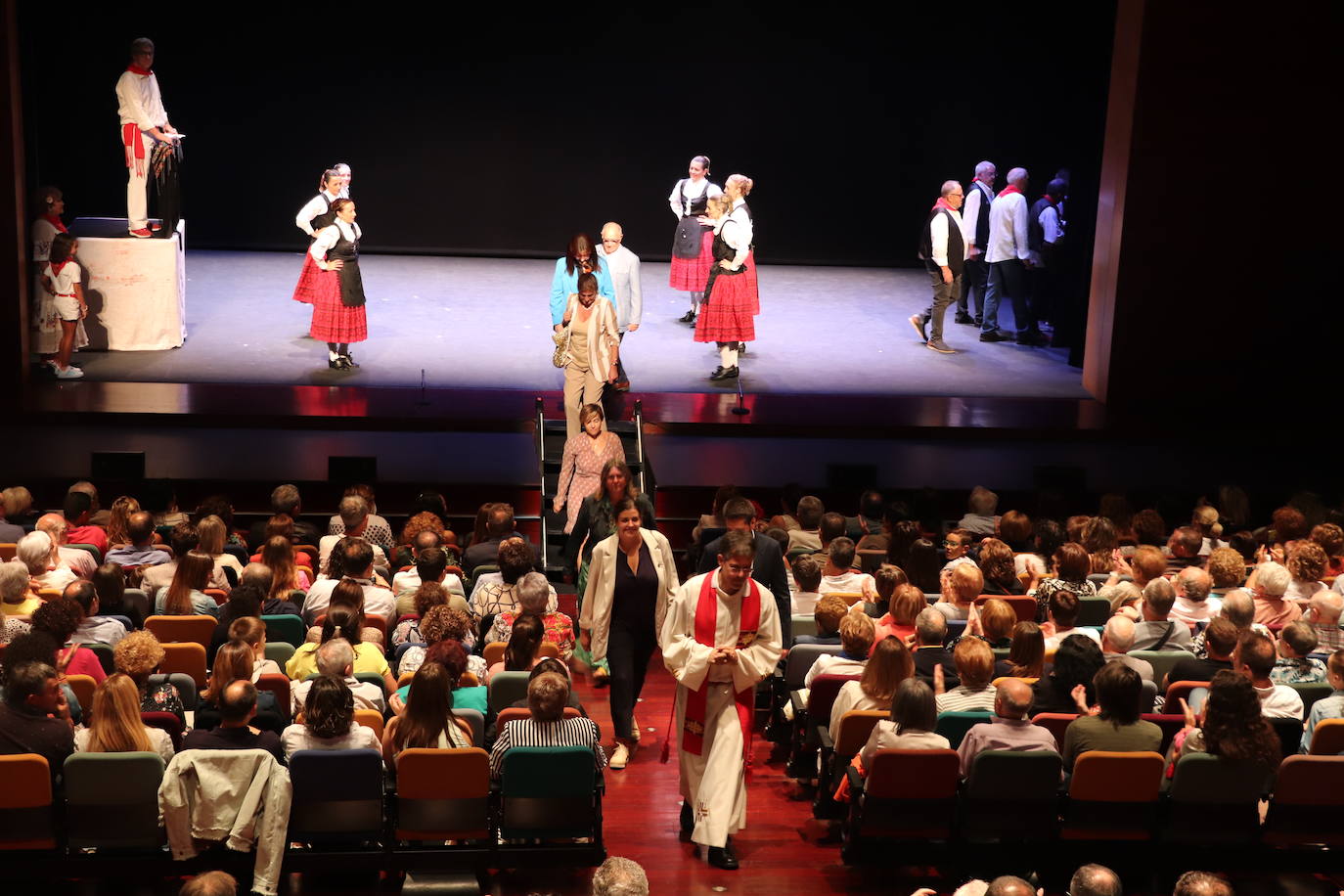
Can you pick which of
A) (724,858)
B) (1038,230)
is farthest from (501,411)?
(1038,230)

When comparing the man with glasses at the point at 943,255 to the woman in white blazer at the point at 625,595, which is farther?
the man with glasses at the point at 943,255

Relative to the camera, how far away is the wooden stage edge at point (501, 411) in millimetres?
9508

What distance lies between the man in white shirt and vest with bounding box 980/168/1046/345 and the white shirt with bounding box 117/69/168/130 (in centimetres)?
645

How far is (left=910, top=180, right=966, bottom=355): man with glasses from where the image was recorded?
11.6 meters

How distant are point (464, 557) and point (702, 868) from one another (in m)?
2.40

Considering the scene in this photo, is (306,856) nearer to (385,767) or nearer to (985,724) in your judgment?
(385,767)

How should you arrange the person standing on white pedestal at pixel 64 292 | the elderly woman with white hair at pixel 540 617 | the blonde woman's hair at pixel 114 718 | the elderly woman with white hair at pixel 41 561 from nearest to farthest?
1. the blonde woman's hair at pixel 114 718
2. the elderly woman with white hair at pixel 540 617
3. the elderly woman with white hair at pixel 41 561
4. the person standing on white pedestal at pixel 64 292

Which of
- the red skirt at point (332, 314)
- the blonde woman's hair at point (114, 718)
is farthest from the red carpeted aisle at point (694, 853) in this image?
the red skirt at point (332, 314)

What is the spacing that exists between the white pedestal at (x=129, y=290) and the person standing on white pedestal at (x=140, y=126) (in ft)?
0.61

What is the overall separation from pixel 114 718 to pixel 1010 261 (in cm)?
914

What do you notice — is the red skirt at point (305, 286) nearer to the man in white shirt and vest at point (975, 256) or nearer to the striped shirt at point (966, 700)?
the man in white shirt and vest at point (975, 256)

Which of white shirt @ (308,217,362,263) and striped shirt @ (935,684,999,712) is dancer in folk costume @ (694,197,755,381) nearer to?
white shirt @ (308,217,362,263)

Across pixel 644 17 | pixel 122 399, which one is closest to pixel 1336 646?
pixel 122 399

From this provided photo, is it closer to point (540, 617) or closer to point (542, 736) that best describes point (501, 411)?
point (540, 617)
